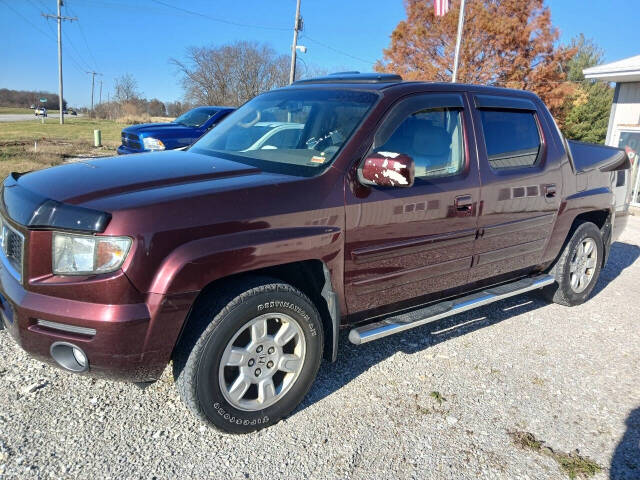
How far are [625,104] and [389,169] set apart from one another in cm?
1212

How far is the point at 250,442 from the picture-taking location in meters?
2.63

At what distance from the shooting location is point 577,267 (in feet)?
15.9

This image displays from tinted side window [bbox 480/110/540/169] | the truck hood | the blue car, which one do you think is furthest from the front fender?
the blue car

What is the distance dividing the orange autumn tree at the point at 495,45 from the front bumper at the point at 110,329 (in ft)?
69.6

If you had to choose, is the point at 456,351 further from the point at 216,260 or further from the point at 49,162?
the point at 49,162

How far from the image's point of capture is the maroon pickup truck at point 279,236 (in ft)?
7.30

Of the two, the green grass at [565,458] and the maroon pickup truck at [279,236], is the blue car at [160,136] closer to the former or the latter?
the maroon pickup truck at [279,236]

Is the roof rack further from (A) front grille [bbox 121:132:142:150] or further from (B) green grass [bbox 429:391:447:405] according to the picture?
(A) front grille [bbox 121:132:142:150]

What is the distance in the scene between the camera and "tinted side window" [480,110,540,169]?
3.69 metres

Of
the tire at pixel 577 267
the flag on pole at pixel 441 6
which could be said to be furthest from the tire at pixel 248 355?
the flag on pole at pixel 441 6

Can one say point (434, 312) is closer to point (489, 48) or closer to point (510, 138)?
point (510, 138)

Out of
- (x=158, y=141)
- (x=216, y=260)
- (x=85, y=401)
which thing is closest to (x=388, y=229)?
(x=216, y=260)

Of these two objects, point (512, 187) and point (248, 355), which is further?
point (512, 187)

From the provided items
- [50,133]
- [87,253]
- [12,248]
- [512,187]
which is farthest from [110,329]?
[50,133]
